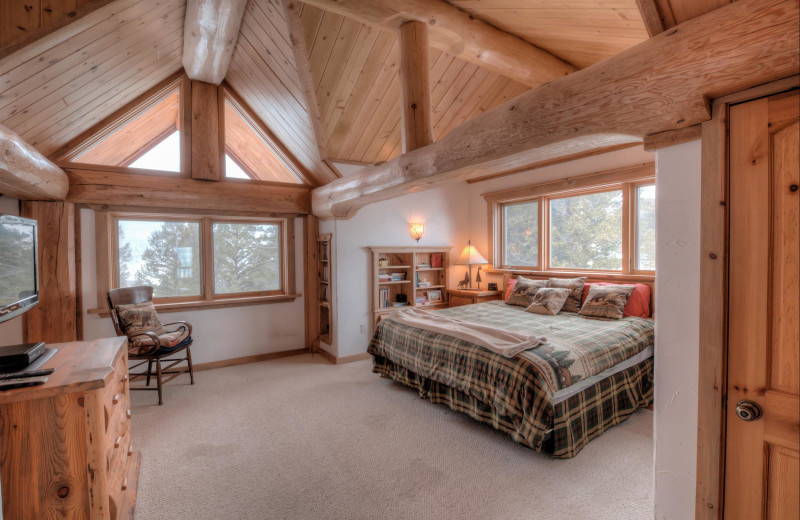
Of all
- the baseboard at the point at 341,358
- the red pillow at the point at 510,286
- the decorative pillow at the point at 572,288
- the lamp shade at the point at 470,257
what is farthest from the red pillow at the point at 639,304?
the baseboard at the point at 341,358

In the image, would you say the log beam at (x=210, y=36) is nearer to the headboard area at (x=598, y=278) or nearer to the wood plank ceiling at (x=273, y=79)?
the wood plank ceiling at (x=273, y=79)

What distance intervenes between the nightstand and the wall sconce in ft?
3.06

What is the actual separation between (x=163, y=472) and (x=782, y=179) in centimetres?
329

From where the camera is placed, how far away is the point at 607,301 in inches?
141

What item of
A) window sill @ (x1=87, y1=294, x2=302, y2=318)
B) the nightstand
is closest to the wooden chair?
window sill @ (x1=87, y1=294, x2=302, y2=318)

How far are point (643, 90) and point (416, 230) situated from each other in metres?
3.76

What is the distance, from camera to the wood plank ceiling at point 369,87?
3.04 meters

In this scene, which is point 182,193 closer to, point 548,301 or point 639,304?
point 548,301

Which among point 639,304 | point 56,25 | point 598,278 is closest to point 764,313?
point 639,304

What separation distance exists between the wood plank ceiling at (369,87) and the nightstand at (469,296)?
2.14m

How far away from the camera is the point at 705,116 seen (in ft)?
3.97

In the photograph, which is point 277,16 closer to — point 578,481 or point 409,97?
point 409,97

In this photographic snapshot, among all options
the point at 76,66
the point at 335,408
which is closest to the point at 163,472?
the point at 335,408

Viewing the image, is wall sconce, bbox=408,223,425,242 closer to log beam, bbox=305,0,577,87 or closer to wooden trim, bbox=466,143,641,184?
wooden trim, bbox=466,143,641,184
